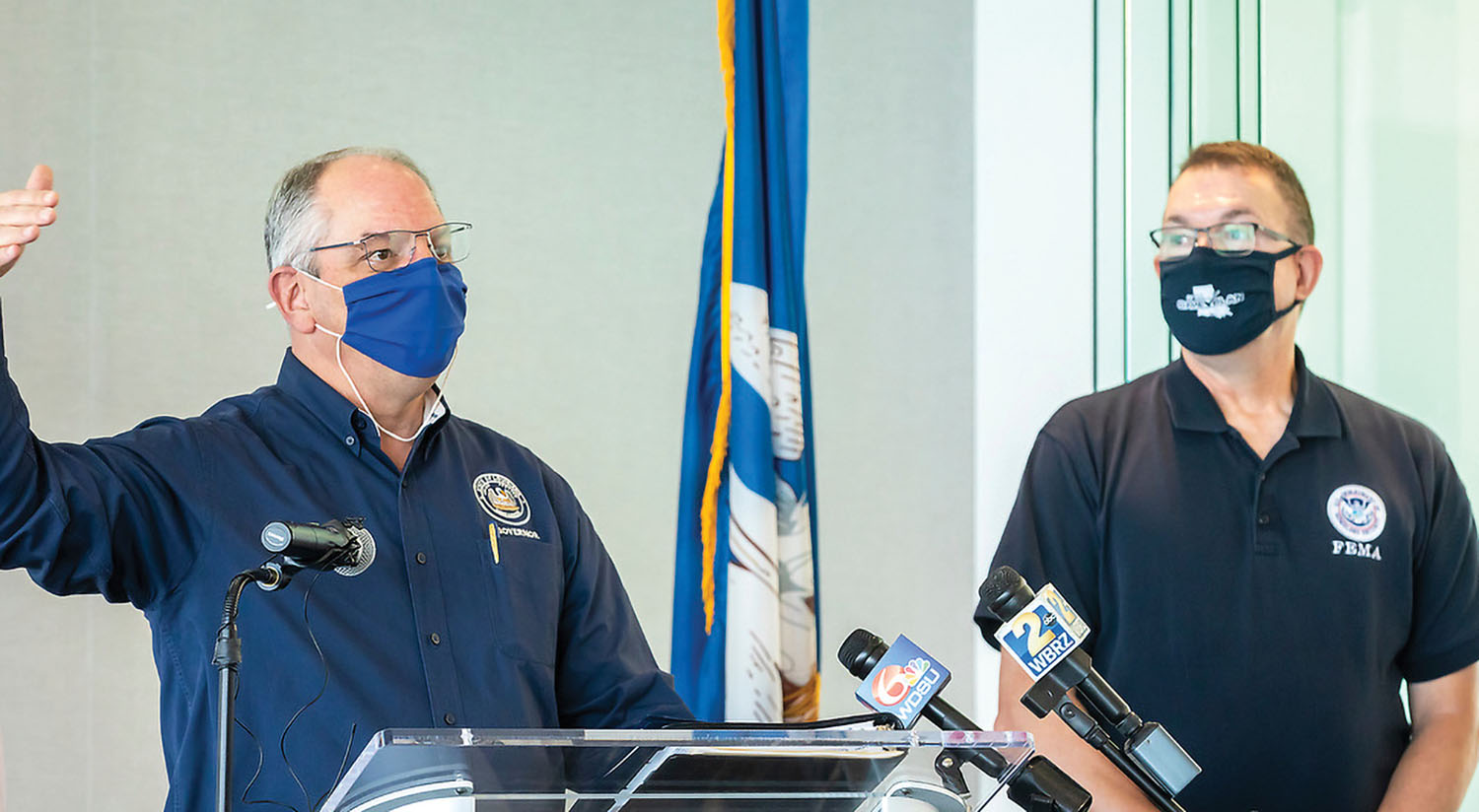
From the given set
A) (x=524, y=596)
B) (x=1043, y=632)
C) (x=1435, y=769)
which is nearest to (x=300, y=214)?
(x=524, y=596)

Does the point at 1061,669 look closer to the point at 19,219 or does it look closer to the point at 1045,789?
the point at 1045,789

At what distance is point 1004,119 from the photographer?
3.71 meters

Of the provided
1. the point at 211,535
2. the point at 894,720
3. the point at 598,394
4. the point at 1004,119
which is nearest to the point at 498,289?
the point at 598,394

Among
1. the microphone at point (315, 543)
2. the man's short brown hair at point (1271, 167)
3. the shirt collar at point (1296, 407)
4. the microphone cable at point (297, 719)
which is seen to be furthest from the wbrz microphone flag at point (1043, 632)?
the man's short brown hair at point (1271, 167)

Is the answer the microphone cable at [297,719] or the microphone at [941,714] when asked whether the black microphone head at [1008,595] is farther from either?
the microphone cable at [297,719]

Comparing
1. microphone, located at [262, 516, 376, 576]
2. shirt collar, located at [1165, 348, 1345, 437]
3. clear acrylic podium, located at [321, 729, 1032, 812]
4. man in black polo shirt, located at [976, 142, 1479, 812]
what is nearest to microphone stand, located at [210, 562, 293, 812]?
microphone, located at [262, 516, 376, 576]

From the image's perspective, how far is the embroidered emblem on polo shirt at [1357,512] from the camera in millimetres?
2479

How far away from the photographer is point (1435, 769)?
7.90ft

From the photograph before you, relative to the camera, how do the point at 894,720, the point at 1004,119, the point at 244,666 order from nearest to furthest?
the point at 894,720 → the point at 244,666 → the point at 1004,119

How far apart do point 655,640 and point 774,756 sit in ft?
9.82

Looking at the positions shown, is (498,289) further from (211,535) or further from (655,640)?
(211,535)

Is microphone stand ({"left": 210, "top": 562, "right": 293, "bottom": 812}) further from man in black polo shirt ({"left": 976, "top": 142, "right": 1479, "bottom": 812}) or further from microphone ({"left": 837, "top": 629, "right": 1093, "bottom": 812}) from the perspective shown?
man in black polo shirt ({"left": 976, "top": 142, "right": 1479, "bottom": 812})

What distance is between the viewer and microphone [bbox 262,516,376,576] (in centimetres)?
156

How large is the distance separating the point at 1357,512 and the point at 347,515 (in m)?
1.67
